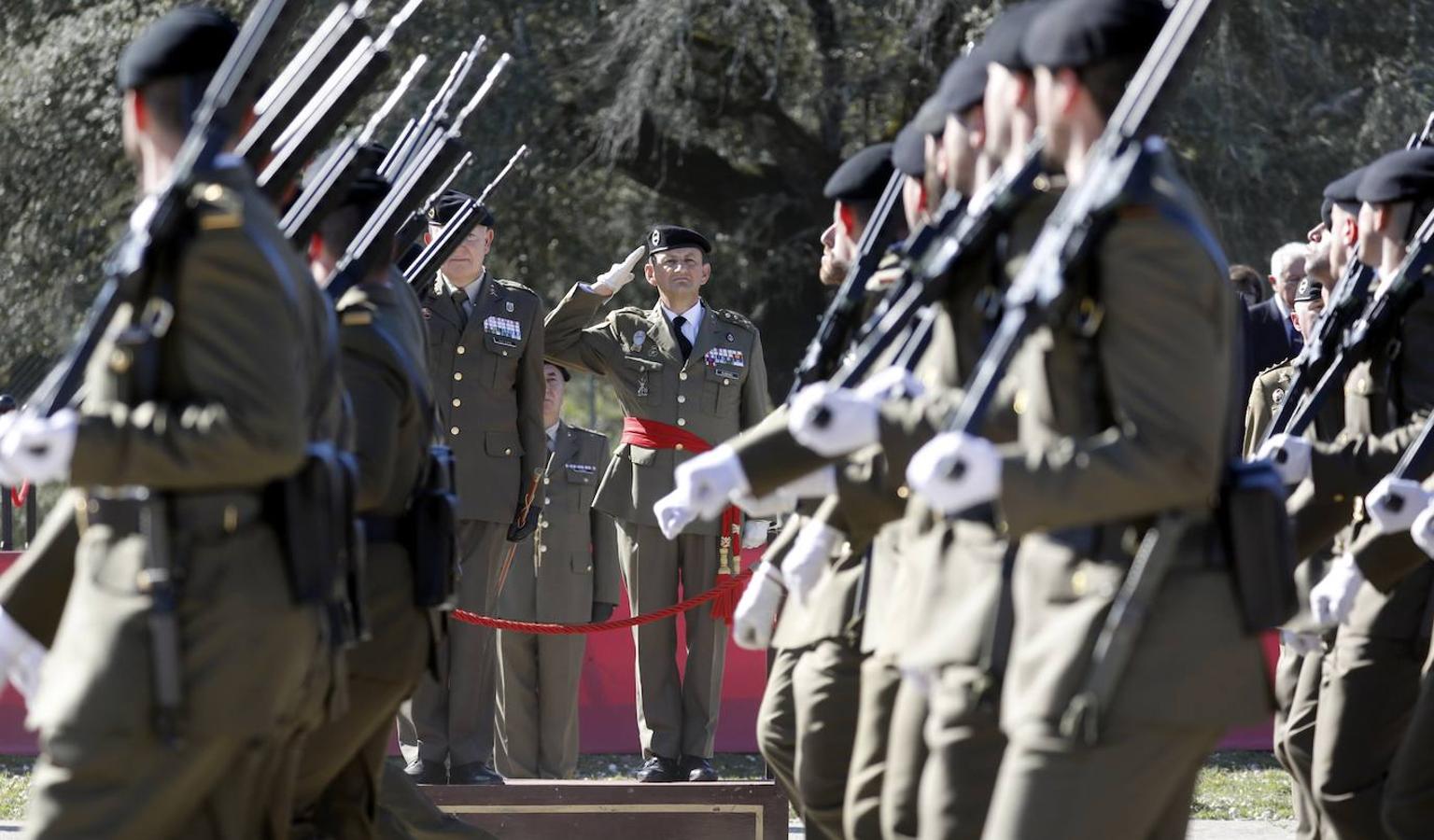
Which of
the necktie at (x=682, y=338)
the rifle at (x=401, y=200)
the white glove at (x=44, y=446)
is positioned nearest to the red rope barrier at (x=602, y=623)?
the necktie at (x=682, y=338)

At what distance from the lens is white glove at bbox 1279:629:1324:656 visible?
19.2 ft

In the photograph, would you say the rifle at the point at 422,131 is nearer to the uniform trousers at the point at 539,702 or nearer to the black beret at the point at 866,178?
the black beret at the point at 866,178

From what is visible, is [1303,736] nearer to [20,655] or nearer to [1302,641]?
[1302,641]

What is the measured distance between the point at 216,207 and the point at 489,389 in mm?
4351

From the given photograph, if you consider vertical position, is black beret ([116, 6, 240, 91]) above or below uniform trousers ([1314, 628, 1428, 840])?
above

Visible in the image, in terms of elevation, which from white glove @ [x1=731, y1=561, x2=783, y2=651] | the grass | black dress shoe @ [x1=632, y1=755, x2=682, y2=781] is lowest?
the grass

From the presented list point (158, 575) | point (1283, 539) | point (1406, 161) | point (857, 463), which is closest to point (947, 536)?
point (1283, 539)

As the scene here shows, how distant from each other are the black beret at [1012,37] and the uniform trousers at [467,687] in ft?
13.4

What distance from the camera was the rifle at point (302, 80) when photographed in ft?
17.0

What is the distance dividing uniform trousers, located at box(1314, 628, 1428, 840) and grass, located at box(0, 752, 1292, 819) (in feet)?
7.78

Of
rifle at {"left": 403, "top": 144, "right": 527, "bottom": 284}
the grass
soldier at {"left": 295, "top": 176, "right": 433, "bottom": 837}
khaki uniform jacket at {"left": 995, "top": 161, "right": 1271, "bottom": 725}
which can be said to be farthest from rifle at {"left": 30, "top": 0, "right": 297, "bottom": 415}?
the grass

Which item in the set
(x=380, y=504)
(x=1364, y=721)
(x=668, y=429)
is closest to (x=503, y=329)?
(x=668, y=429)

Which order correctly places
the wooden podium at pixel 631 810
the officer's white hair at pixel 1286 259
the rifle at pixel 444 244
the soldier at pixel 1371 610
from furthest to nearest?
the officer's white hair at pixel 1286 259, the rifle at pixel 444 244, the wooden podium at pixel 631 810, the soldier at pixel 1371 610

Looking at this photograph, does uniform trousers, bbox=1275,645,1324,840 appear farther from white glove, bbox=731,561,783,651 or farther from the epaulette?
the epaulette
